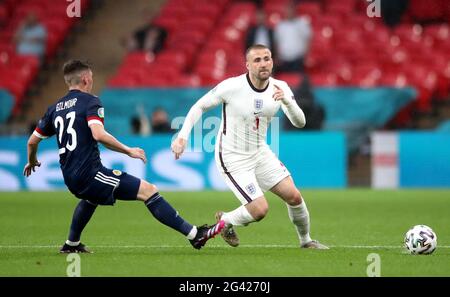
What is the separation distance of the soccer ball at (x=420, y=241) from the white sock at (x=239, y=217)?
148cm

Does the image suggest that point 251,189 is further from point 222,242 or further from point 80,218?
point 80,218

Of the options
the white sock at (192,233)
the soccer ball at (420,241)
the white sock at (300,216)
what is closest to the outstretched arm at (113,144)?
the white sock at (192,233)

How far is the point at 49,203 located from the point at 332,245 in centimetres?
699

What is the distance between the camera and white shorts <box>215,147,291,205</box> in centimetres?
921

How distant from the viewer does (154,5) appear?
25.2 metres

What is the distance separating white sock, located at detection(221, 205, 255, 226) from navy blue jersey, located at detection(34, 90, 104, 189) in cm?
133

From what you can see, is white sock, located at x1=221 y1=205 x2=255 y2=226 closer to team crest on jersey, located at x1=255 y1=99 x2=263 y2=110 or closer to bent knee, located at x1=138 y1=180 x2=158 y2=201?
bent knee, located at x1=138 y1=180 x2=158 y2=201

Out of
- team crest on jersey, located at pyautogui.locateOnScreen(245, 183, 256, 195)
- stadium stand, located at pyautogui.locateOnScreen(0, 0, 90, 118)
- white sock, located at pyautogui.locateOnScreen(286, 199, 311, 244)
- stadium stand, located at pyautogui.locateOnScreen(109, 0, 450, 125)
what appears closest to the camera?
team crest on jersey, located at pyautogui.locateOnScreen(245, 183, 256, 195)

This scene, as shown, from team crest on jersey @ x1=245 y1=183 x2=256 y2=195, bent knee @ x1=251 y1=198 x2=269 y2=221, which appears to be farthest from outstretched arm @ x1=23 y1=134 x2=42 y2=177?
bent knee @ x1=251 y1=198 x2=269 y2=221

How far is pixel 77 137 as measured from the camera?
8.77 meters

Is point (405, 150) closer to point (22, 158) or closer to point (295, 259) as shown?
point (22, 158)

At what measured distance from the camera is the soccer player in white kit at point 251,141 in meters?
9.14

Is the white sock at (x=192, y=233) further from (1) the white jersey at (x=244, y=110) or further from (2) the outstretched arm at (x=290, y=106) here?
(2) the outstretched arm at (x=290, y=106)

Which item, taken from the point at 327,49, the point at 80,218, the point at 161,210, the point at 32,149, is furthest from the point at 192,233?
the point at 327,49
